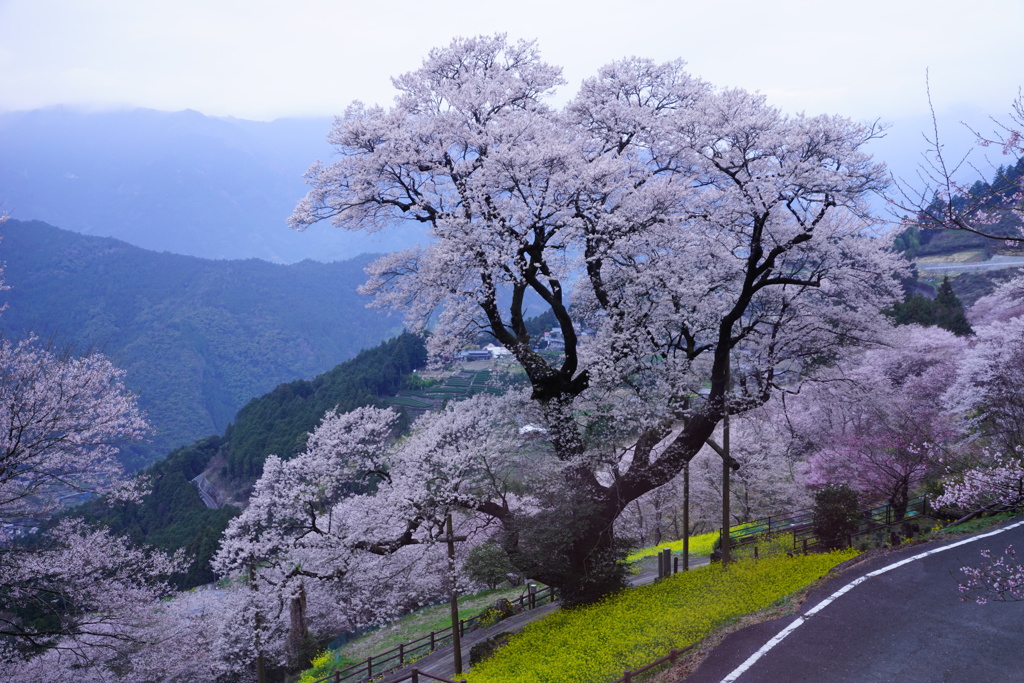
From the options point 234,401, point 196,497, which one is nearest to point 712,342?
point 196,497

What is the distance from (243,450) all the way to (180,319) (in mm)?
108898

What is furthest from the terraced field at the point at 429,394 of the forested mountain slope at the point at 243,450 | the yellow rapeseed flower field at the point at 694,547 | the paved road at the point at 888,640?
the paved road at the point at 888,640

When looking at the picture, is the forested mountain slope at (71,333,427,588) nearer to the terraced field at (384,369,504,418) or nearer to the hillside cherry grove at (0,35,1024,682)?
the terraced field at (384,369,504,418)

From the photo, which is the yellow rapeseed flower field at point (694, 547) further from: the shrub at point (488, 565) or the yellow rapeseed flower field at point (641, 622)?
the shrub at point (488, 565)

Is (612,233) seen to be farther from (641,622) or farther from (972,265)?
(972,265)

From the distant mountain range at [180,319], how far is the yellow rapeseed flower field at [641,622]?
385ft

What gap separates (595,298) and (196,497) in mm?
56650

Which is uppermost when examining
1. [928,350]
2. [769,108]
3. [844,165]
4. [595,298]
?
[769,108]

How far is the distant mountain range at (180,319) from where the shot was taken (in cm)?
13488

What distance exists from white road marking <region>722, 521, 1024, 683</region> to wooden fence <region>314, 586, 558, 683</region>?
1046cm

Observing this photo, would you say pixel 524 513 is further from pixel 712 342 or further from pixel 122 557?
pixel 122 557

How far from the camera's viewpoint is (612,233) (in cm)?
1644

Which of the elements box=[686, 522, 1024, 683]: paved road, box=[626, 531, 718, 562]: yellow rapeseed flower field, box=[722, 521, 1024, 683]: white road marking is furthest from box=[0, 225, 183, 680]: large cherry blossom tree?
box=[626, 531, 718, 562]: yellow rapeseed flower field

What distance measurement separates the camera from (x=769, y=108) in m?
16.2
